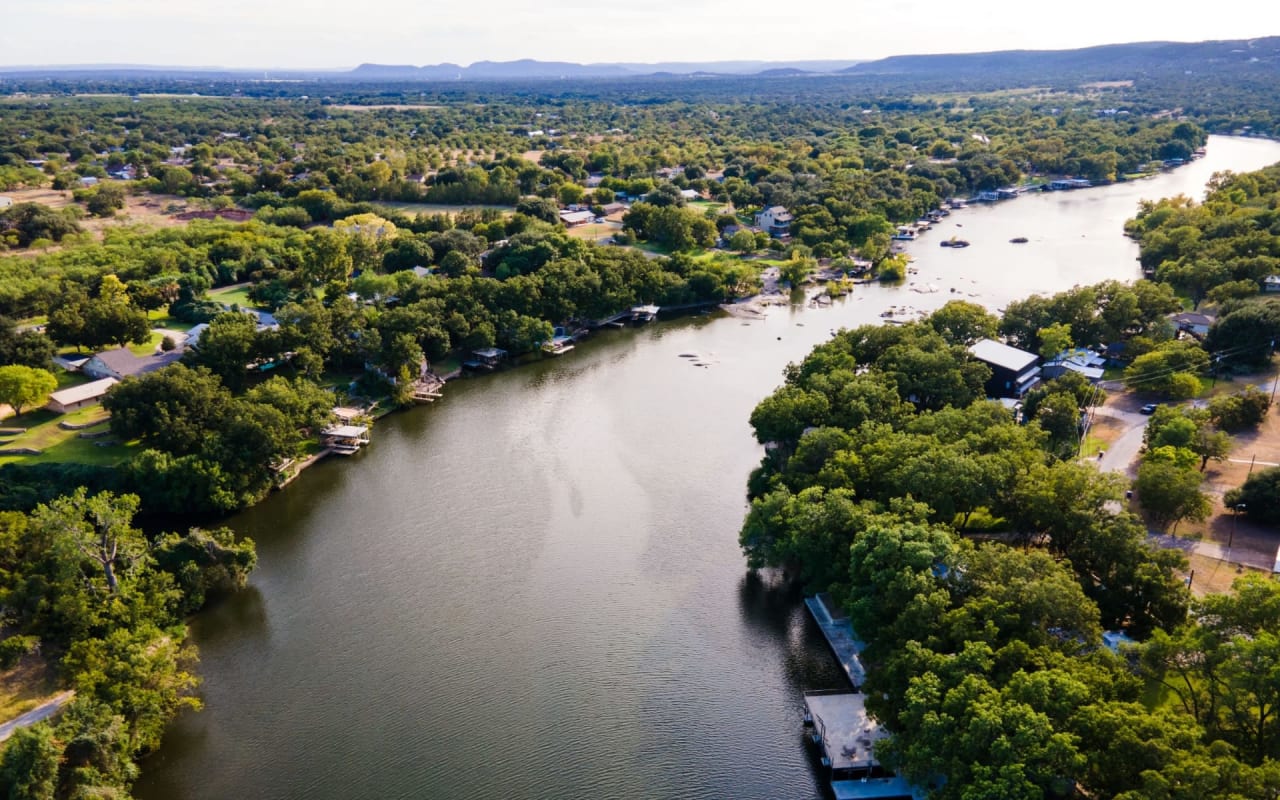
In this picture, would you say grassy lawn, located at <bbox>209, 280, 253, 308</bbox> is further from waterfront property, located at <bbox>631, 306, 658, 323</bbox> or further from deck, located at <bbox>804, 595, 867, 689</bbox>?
deck, located at <bbox>804, 595, 867, 689</bbox>

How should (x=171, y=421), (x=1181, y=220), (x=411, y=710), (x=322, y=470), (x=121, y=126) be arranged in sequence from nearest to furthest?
(x=411, y=710) → (x=171, y=421) → (x=322, y=470) → (x=1181, y=220) → (x=121, y=126)

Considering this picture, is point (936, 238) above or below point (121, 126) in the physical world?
below

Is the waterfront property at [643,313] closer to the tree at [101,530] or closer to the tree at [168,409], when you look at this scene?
the tree at [168,409]

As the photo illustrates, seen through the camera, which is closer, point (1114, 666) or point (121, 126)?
point (1114, 666)

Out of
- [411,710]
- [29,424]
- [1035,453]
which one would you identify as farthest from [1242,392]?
[29,424]

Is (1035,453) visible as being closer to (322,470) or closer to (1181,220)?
Result: (322,470)

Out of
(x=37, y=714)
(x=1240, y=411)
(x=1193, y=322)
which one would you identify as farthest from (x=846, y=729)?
(x=1193, y=322)

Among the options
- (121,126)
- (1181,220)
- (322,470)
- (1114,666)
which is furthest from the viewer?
(121,126)
